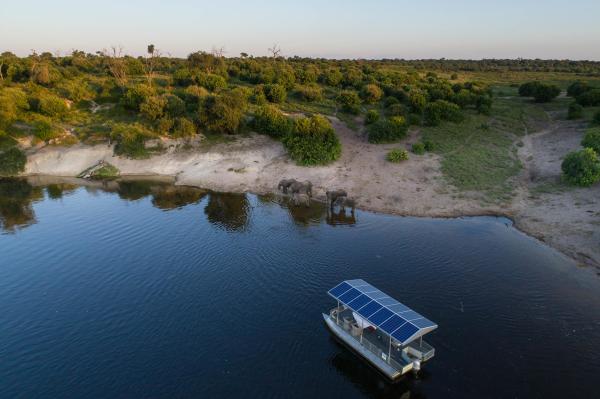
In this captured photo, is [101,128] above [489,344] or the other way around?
above

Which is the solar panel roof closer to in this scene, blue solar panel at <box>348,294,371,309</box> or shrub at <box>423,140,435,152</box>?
blue solar panel at <box>348,294,371,309</box>

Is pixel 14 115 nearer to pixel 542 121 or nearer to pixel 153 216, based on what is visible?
pixel 153 216

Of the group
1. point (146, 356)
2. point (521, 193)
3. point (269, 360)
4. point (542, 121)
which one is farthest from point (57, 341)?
point (542, 121)

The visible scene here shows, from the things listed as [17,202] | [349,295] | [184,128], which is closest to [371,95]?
[184,128]

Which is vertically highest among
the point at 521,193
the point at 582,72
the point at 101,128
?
the point at 582,72

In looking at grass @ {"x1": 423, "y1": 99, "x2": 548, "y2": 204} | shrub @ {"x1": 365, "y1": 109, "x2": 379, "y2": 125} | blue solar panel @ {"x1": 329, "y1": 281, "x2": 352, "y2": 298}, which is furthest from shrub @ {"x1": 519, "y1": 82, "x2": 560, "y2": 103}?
blue solar panel @ {"x1": 329, "y1": 281, "x2": 352, "y2": 298}

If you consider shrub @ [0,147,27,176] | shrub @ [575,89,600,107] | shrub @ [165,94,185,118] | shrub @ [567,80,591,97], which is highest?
shrub @ [567,80,591,97]

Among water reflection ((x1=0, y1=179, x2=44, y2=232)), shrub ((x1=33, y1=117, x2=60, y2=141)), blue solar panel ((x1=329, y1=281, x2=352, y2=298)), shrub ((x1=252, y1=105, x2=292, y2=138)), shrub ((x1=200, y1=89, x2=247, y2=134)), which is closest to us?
blue solar panel ((x1=329, y1=281, x2=352, y2=298))

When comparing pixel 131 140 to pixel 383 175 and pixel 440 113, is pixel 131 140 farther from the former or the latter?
pixel 440 113
